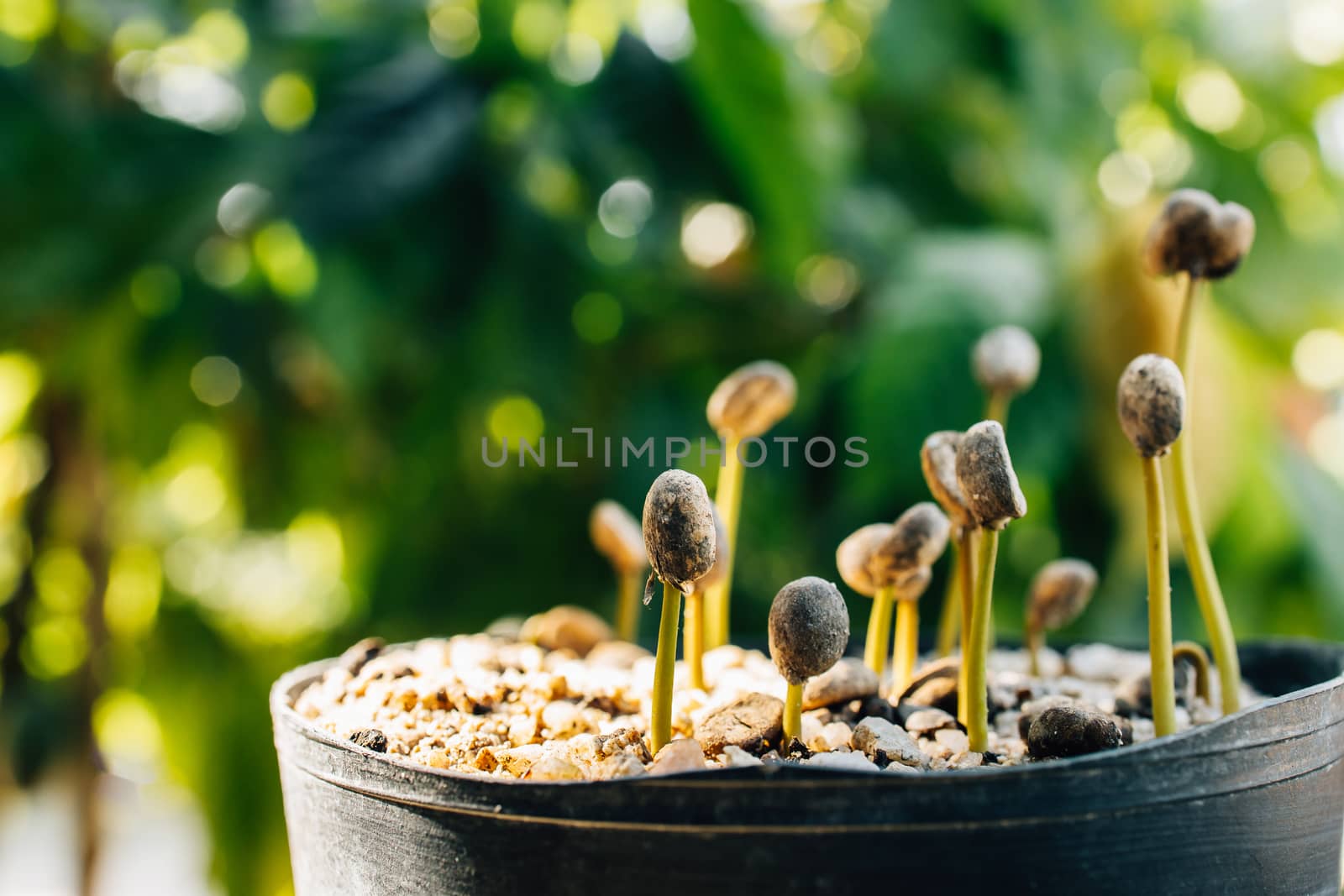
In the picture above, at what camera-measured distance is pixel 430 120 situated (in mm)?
506

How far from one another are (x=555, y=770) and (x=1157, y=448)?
116mm

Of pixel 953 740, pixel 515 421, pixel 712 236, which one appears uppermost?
pixel 712 236

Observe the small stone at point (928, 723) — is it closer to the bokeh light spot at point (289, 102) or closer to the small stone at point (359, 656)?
the small stone at point (359, 656)

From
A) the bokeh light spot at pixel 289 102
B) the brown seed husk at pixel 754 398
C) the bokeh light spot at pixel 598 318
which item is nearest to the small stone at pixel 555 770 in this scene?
the brown seed husk at pixel 754 398

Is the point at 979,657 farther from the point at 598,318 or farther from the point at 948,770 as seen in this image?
the point at 598,318

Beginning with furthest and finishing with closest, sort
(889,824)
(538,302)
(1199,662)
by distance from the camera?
1. (538,302)
2. (1199,662)
3. (889,824)

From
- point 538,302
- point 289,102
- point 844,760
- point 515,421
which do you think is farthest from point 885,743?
point 289,102

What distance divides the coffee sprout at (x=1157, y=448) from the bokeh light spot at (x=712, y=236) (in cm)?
46

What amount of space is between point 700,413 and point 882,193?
0.20 meters

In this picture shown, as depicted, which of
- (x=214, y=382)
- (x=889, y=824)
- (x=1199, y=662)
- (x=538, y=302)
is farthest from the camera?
(x=214, y=382)

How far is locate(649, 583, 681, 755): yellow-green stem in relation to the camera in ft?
0.56

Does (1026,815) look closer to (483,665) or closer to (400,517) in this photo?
(483,665)

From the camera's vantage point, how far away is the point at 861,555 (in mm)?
231

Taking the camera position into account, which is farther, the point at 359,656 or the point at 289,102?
the point at 289,102
